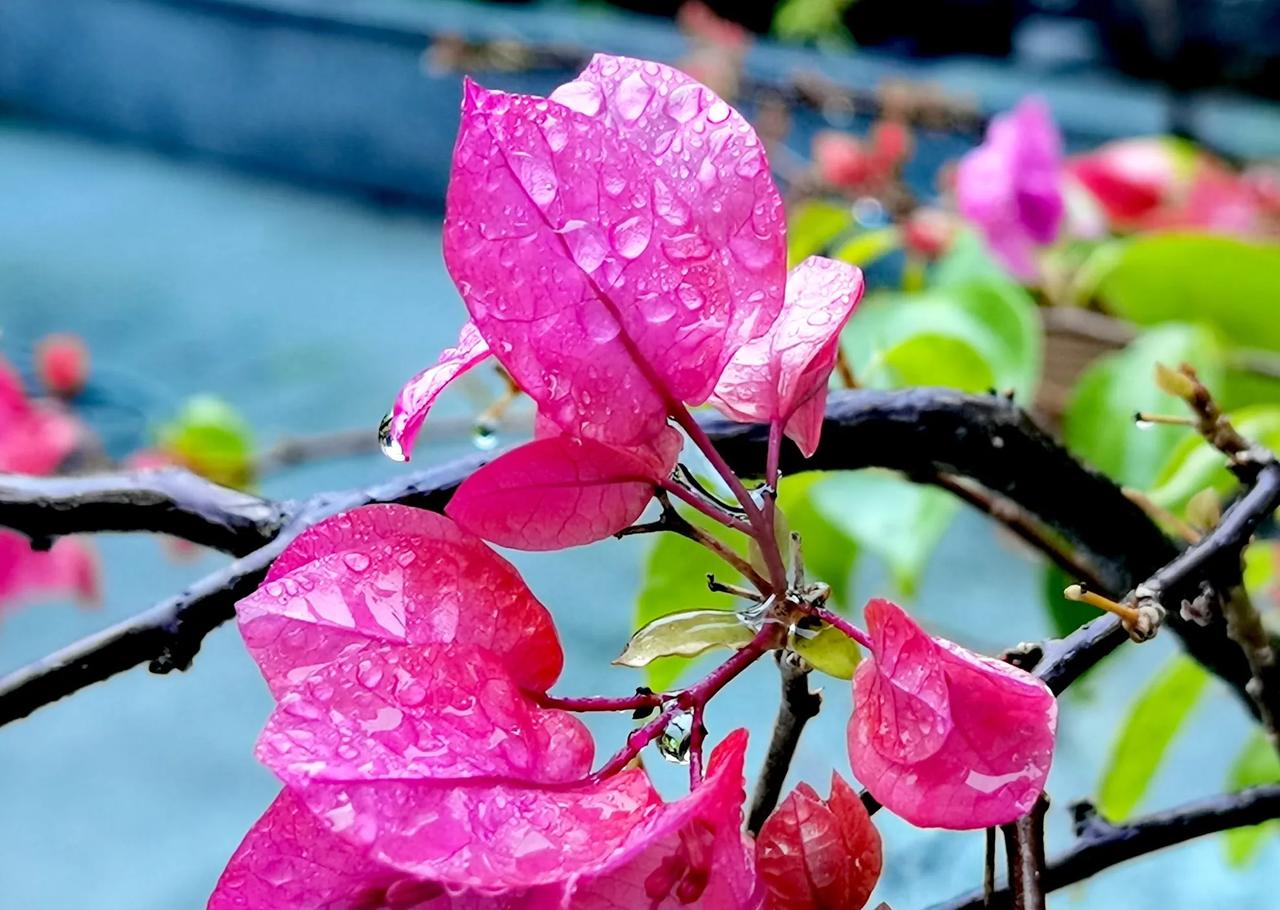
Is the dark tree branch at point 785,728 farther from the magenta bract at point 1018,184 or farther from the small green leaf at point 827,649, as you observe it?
the magenta bract at point 1018,184

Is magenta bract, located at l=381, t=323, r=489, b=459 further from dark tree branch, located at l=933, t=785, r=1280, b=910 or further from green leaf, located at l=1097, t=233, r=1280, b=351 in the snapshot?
green leaf, located at l=1097, t=233, r=1280, b=351

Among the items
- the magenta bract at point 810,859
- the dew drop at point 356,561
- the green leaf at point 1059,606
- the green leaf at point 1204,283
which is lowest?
the magenta bract at point 810,859

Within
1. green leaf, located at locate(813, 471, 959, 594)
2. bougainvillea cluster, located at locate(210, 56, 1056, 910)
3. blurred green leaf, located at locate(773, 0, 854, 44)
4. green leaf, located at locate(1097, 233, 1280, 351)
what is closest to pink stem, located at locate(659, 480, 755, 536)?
bougainvillea cluster, located at locate(210, 56, 1056, 910)

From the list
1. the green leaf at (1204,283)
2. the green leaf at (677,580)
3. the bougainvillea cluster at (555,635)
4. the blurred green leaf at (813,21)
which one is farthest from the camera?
the blurred green leaf at (813,21)

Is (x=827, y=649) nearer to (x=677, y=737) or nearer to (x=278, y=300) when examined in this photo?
(x=677, y=737)

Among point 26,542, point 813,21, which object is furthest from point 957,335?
point 813,21

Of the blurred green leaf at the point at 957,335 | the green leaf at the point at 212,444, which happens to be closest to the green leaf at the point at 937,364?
the blurred green leaf at the point at 957,335

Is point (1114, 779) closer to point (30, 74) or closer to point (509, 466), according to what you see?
point (509, 466)

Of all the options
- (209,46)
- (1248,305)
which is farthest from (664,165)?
(209,46)
